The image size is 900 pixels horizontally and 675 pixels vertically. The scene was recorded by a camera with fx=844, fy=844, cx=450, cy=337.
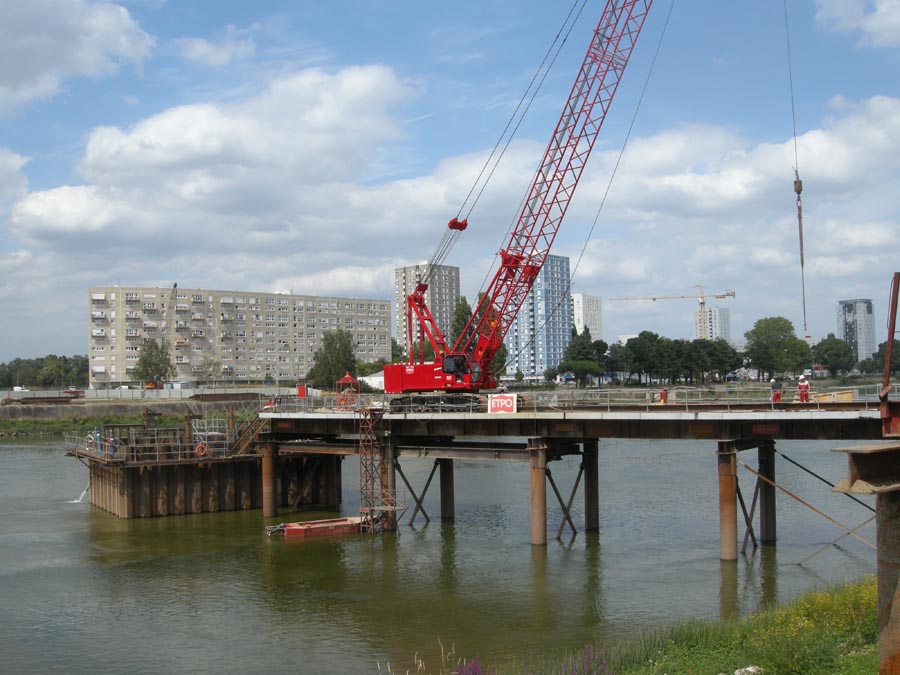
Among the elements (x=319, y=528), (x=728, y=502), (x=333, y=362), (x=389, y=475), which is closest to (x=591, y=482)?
(x=728, y=502)

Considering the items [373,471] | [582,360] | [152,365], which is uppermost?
[152,365]

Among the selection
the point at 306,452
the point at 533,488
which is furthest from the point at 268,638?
the point at 306,452

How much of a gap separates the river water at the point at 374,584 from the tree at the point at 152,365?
109 meters

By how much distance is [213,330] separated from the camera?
575 feet

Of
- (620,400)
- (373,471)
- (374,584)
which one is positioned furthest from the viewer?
(373,471)

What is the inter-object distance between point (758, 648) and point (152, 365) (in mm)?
151666

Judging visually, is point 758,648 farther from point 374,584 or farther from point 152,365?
point 152,365

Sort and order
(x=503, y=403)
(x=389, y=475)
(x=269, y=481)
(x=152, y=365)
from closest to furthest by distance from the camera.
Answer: (x=503, y=403), (x=389, y=475), (x=269, y=481), (x=152, y=365)

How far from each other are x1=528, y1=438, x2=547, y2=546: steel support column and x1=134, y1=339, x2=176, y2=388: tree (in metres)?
133

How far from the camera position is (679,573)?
32.5 m

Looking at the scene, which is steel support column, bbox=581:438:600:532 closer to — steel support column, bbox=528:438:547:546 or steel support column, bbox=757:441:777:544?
steel support column, bbox=528:438:547:546

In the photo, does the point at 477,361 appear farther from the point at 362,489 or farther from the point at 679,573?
the point at 679,573

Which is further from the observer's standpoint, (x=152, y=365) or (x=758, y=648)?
(x=152, y=365)

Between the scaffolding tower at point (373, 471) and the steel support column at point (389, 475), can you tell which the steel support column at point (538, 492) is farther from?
the steel support column at point (389, 475)
